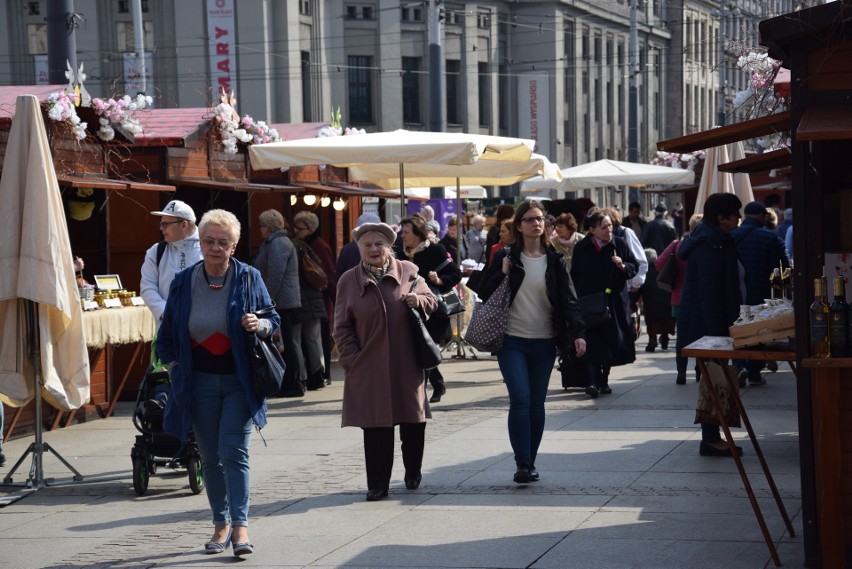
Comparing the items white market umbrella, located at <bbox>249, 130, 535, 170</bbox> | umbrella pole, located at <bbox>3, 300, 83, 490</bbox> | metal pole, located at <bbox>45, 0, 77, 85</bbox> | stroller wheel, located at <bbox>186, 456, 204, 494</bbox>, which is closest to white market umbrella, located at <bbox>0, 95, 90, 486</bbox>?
umbrella pole, located at <bbox>3, 300, 83, 490</bbox>

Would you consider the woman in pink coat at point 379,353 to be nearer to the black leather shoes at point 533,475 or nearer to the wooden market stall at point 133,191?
the black leather shoes at point 533,475

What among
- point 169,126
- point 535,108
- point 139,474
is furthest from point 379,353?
point 535,108

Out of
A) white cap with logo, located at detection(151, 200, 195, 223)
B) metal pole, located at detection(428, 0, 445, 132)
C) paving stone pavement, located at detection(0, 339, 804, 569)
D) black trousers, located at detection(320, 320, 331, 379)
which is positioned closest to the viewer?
paving stone pavement, located at detection(0, 339, 804, 569)

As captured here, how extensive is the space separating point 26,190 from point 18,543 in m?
2.72

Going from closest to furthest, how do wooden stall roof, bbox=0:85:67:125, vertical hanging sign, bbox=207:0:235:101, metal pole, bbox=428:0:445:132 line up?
wooden stall roof, bbox=0:85:67:125 < metal pole, bbox=428:0:445:132 < vertical hanging sign, bbox=207:0:235:101

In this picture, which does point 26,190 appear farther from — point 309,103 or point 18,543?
point 309,103

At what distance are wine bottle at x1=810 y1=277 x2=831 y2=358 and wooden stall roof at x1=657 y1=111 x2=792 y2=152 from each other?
3.12ft

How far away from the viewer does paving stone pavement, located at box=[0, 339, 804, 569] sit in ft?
23.7

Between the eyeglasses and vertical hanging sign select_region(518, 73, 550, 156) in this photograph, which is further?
vertical hanging sign select_region(518, 73, 550, 156)

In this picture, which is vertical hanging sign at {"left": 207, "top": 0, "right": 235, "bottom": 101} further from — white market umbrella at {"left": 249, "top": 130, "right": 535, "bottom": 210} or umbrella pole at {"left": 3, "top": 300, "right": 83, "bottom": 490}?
umbrella pole at {"left": 3, "top": 300, "right": 83, "bottom": 490}

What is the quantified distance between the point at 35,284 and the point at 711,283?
469 centimetres

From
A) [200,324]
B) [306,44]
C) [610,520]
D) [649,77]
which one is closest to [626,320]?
[610,520]

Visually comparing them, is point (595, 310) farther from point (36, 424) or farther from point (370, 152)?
point (36, 424)

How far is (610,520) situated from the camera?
785 cm
